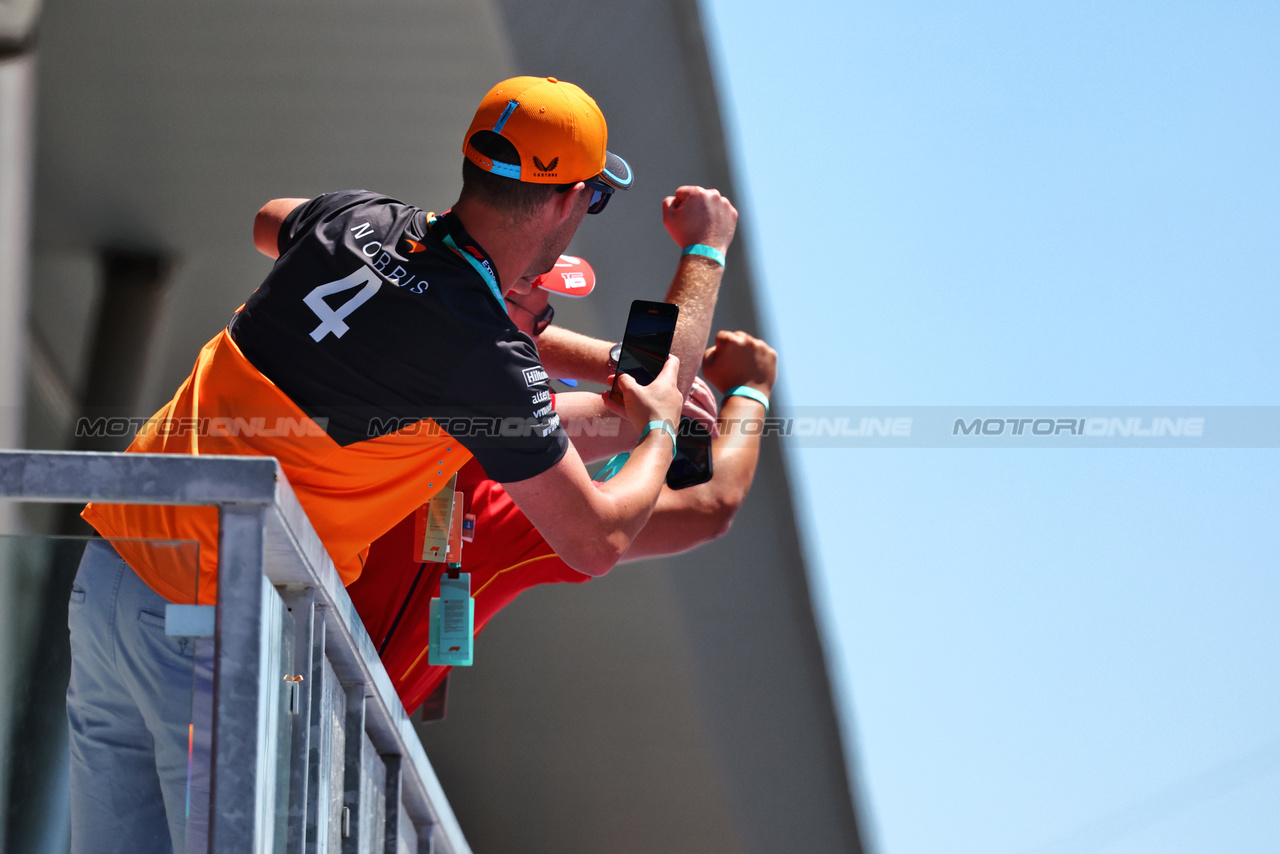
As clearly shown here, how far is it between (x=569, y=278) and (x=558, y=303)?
835 mm

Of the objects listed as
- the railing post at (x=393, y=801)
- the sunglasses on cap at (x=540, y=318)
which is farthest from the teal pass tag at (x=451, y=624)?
the sunglasses on cap at (x=540, y=318)

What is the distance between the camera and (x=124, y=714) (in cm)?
151

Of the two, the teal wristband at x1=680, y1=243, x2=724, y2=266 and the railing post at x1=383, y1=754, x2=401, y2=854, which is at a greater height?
the teal wristband at x1=680, y1=243, x2=724, y2=266

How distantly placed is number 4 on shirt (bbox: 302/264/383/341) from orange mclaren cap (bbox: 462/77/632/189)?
12.1 inches

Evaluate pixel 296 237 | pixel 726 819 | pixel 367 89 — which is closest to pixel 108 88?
pixel 367 89

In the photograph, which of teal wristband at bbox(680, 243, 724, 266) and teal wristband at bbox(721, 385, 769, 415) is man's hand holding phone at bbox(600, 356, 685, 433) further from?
teal wristband at bbox(721, 385, 769, 415)

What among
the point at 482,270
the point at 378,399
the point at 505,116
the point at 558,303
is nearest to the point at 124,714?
the point at 378,399

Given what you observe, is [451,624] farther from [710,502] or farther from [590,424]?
[710,502]

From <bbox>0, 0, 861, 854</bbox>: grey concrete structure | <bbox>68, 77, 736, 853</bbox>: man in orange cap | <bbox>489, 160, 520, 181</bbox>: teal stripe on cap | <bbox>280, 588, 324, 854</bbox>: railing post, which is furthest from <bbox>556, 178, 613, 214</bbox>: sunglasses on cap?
<bbox>0, 0, 861, 854</bbox>: grey concrete structure

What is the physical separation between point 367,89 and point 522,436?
79.9 inches

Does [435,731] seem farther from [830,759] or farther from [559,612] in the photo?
[830,759]

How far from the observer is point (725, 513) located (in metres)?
2.62

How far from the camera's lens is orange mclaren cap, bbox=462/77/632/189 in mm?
1858

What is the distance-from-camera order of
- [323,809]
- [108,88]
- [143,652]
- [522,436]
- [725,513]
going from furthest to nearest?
[108,88] < [725,513] < [522,436] < [143,652] < [323,809]
